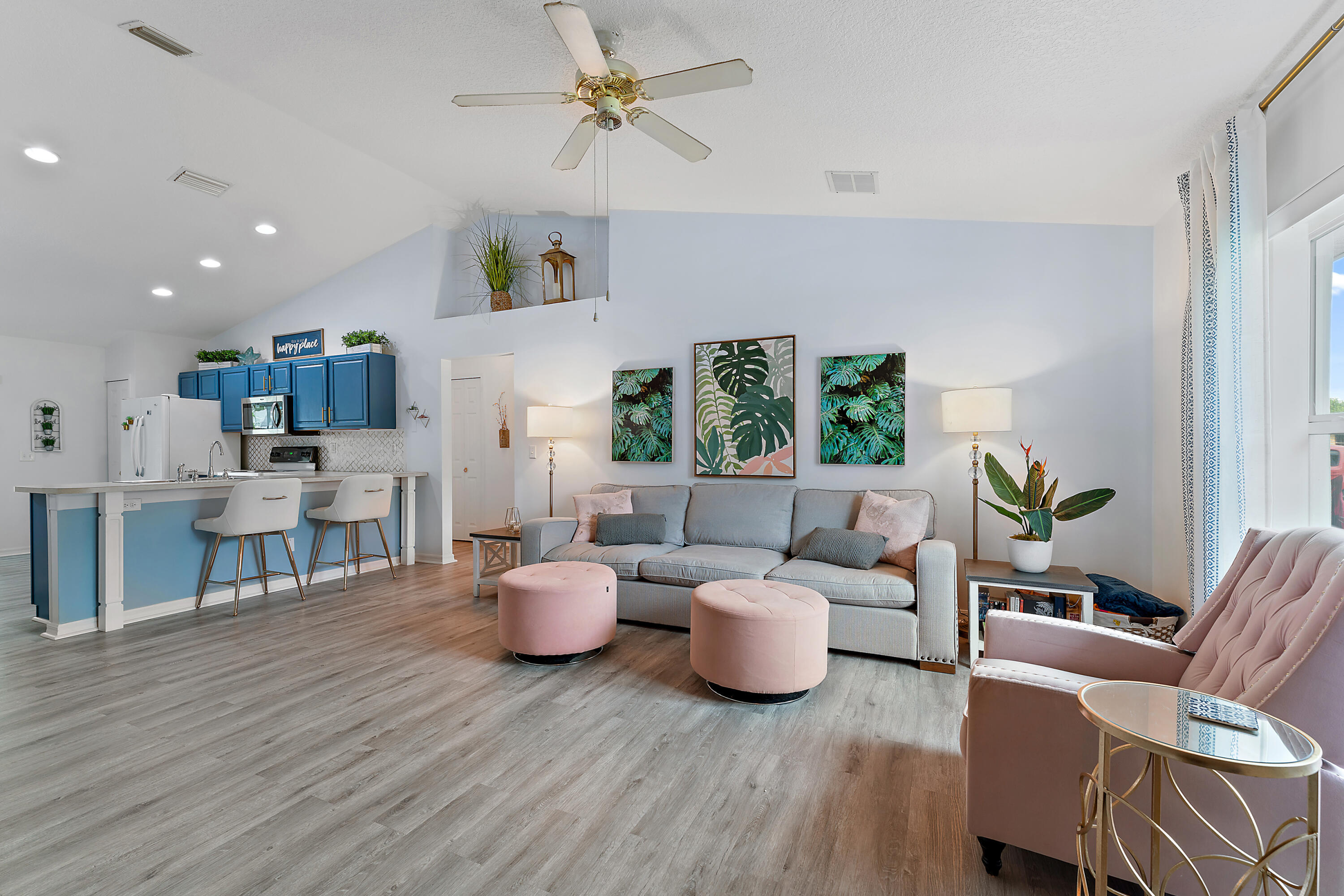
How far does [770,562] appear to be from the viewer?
371 centimetres

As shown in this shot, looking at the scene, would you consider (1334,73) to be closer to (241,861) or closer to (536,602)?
(536,602)

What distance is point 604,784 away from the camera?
2.10 metres

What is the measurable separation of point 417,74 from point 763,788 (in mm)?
3764

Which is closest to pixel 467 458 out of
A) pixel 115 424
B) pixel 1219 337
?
pixel 115 424

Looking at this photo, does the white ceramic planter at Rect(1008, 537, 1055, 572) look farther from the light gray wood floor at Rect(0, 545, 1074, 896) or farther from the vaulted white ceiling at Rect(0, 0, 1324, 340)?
the vaulted white ceiling at Rect(0, 0, 1324, 340)

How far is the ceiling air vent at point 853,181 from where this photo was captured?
3600 mm

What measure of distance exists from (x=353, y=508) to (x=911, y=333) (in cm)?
447

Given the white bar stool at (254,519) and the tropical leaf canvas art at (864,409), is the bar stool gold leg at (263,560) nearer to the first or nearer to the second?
the white bar stool at (254,519)

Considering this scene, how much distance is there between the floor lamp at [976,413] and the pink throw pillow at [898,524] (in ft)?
1.03

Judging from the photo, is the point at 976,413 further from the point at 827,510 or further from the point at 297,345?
the point at 297,345

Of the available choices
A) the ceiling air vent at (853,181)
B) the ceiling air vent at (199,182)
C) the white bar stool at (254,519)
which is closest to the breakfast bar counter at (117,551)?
the white bar stool at (254,519)

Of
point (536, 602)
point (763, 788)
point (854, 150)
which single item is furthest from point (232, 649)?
point (854, 150)

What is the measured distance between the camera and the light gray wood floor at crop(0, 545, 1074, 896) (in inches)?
65.6

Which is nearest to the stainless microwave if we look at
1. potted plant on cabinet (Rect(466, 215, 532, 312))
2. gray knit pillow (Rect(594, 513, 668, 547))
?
potted plant on cabinet (Rect(466, 215, 532, 312))
